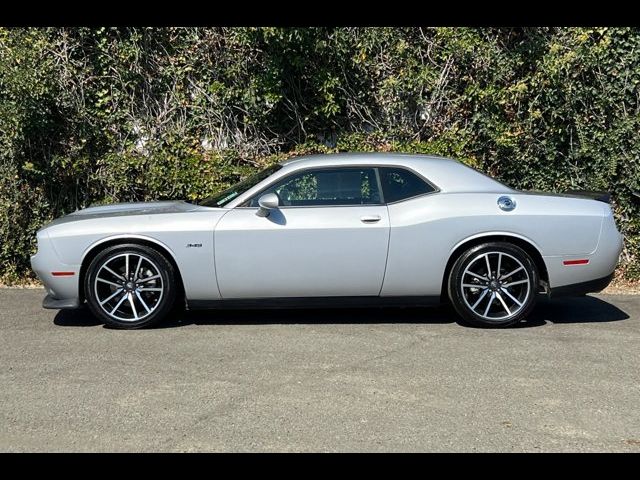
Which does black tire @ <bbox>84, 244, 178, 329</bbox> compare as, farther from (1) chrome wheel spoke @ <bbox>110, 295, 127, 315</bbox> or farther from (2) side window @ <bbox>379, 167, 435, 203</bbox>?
(2) side window @ <bbox>379, 167, 435, 203</bbox>

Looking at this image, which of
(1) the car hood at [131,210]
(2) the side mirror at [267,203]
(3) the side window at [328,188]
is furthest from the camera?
(1) the car hood at [131,210]

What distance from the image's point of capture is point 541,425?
4.15 metres

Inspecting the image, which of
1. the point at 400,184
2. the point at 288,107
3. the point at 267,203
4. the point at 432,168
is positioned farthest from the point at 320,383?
the point at 288,107

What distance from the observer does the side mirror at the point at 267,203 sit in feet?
20.1

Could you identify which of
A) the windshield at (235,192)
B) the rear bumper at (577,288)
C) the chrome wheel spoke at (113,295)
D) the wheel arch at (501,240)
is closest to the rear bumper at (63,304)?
the chrome wheel spoke at (113,295)

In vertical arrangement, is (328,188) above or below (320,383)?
above

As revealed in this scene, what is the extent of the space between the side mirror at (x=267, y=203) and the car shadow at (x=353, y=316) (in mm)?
1006

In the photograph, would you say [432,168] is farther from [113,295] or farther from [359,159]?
[113,295]

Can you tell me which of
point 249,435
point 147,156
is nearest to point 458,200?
point 249,435

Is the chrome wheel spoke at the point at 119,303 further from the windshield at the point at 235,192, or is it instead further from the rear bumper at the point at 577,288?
the rear bumper at the point at 577,288

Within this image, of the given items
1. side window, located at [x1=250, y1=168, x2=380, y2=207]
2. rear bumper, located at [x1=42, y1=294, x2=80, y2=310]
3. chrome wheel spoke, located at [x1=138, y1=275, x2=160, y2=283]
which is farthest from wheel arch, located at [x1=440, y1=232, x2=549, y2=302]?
rear bumper, located at [x1=42, y1=294, x2=80, y2=310]

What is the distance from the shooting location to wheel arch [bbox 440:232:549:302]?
6.32 m

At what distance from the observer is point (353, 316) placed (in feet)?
22.4

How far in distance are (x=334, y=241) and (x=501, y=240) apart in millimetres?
1448
